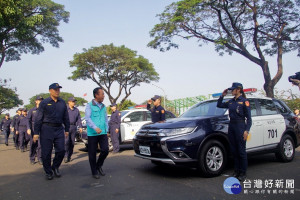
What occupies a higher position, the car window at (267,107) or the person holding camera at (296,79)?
the person holding camera at (296,79)

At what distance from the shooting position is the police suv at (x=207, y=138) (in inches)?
186

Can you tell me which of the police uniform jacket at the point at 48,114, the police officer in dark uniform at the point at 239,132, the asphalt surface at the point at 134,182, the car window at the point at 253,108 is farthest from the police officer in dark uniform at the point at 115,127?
the police officer in dark uniform at the point at 239,132

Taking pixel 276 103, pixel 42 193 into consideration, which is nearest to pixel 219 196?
pixel 42 193

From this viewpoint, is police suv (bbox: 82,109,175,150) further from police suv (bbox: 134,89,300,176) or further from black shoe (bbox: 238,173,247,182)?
black shoe (bbox: 238,173,247,182)

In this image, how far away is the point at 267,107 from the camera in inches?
251

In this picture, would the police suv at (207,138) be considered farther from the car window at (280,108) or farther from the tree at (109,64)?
the tree at (109,64)

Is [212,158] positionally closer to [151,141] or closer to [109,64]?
[151,141]

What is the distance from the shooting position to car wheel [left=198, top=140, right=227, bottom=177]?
480 cm

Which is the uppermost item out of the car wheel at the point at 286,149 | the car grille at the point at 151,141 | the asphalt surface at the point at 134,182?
the car grille at the point at 151,141

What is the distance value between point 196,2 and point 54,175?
14.4 m

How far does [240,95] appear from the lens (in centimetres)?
511

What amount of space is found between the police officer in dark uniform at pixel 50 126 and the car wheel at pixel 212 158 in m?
2.89

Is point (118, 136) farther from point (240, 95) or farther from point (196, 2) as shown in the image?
point (196, 2)

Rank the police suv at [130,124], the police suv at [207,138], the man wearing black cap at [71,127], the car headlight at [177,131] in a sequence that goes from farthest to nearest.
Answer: the police suv at [130,124] → the man wearing black cap at [71,127] → the car headlight at [177,131] → the police suv at [207,138]
